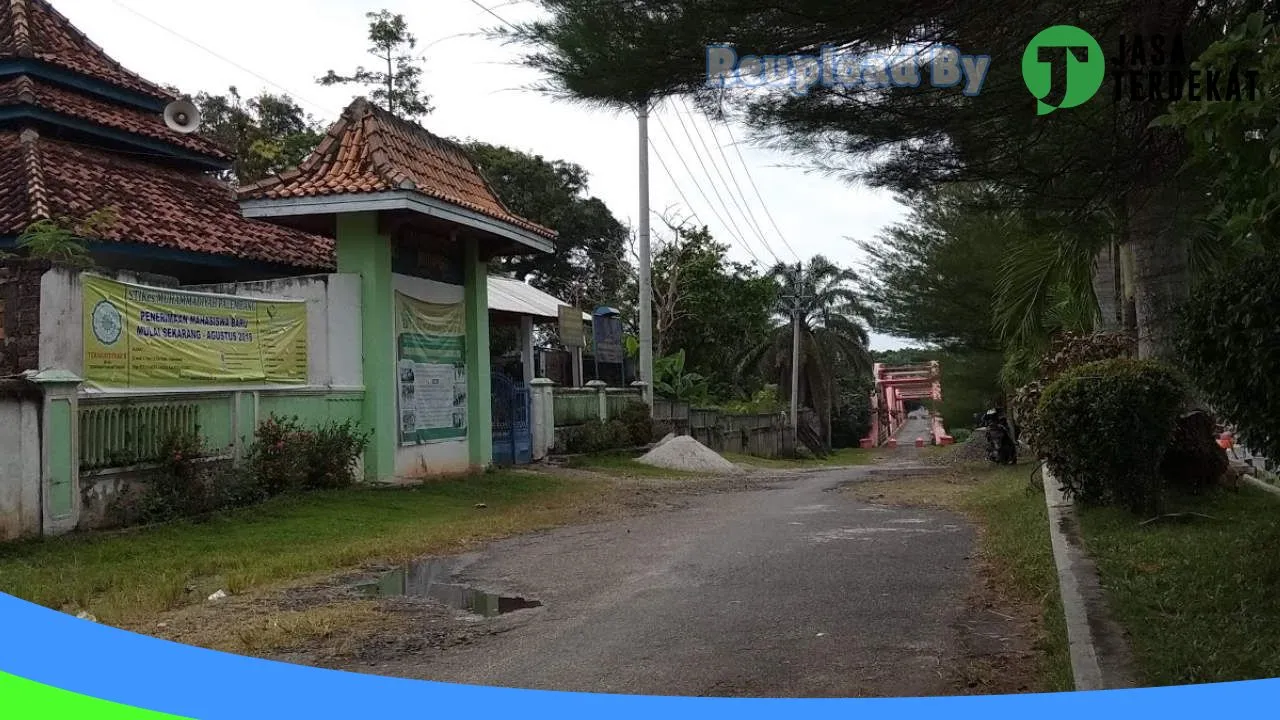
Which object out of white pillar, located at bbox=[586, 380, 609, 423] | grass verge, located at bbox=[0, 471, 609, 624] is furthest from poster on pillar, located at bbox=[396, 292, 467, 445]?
white pillar, located at bbox=[586, 380, 609, 423]

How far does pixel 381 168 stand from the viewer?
1262cm

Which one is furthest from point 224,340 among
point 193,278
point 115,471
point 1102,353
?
point 1102,353

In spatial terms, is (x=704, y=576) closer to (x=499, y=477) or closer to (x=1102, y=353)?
(x=1102, y=353)

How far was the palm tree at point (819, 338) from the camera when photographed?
4119 centimetres

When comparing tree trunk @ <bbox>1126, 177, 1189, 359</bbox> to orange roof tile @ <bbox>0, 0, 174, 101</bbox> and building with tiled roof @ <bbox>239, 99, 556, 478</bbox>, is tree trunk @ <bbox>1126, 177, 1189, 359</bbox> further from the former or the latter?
orange roof tile @ <bbox>0, 0, 174, 101</bbox>

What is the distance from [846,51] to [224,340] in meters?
7.44

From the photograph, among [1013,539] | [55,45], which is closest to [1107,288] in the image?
[1013,539]

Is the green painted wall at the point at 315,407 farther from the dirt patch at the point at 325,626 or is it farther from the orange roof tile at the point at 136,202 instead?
the dirt patch at the point at 325,626

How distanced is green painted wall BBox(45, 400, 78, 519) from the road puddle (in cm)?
286

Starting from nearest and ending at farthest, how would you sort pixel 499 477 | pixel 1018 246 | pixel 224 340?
pixel 224 340
pixel 1018 246
pixel 499 477

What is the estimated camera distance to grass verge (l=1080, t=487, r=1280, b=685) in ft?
14.1

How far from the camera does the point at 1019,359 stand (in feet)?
59.4

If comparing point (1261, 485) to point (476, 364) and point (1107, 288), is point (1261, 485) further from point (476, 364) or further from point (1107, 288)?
point (476, 364)

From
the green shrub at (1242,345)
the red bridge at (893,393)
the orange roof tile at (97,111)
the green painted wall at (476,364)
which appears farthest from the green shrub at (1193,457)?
the red bridge at (893,393)
